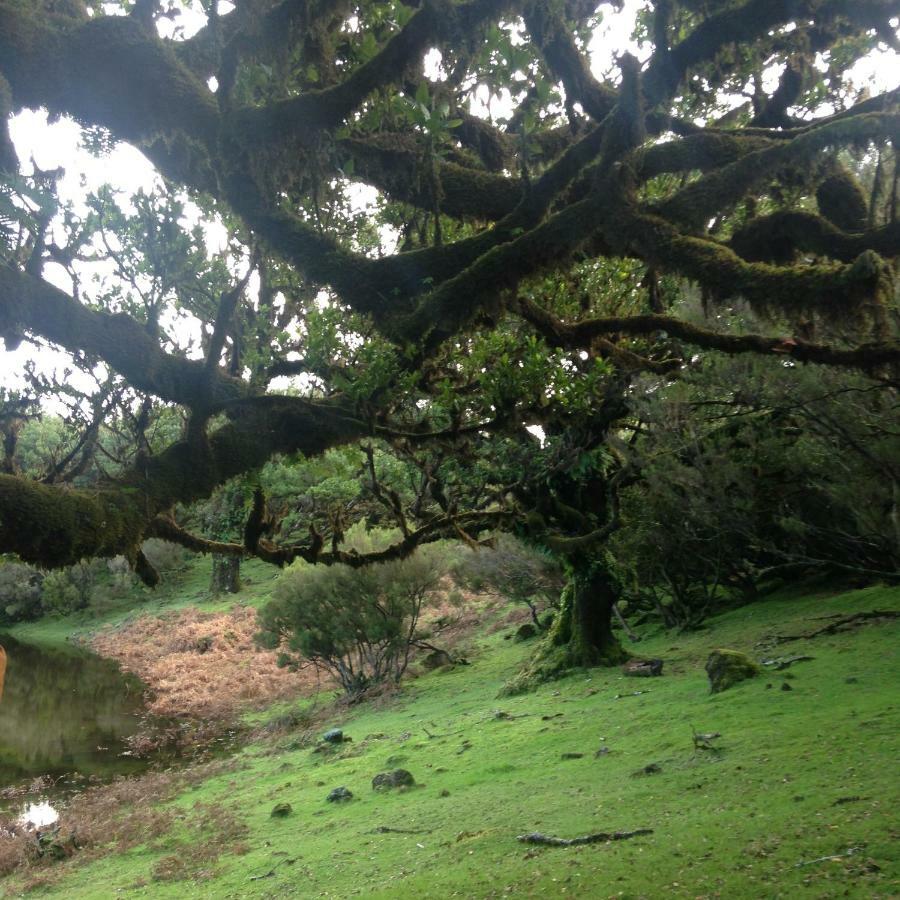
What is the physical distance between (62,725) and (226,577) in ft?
63.8

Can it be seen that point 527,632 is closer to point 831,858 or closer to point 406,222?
point 406,222

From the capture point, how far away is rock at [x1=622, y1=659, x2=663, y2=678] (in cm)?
1443

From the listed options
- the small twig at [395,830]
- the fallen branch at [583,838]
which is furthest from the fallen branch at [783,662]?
the fallen branch at [583,838]

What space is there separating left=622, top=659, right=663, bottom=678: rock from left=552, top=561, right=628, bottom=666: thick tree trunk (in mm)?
1286

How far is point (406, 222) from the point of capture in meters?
8.38

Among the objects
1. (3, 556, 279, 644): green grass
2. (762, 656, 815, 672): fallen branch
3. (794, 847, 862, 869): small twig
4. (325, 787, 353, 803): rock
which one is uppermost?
(3, 556, 279, 644): green grass

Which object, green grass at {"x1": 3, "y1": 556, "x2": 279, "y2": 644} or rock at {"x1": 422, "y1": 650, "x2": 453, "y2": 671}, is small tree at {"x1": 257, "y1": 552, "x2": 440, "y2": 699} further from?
green grass at {"x1": 3, "y1": 556, "x2": 279, "y2": 644}

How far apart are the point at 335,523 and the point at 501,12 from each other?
5.79 meters

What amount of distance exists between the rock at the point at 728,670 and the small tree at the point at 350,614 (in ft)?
37.3

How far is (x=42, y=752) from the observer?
1972 cm

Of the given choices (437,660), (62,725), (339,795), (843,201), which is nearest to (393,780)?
(339,795)

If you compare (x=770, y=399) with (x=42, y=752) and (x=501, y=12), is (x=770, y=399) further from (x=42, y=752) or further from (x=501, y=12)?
(x=42, y=752)

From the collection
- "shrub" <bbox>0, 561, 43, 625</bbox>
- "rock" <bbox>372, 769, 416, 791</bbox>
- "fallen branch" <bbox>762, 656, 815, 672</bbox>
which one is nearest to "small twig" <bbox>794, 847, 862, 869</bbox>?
"fallen branch" <bbox>762, 656, 815, 672</bbox>

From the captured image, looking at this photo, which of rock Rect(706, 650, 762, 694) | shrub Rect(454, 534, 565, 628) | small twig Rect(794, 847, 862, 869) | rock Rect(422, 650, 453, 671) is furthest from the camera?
rock Rect(422, 650, 453, 671)
